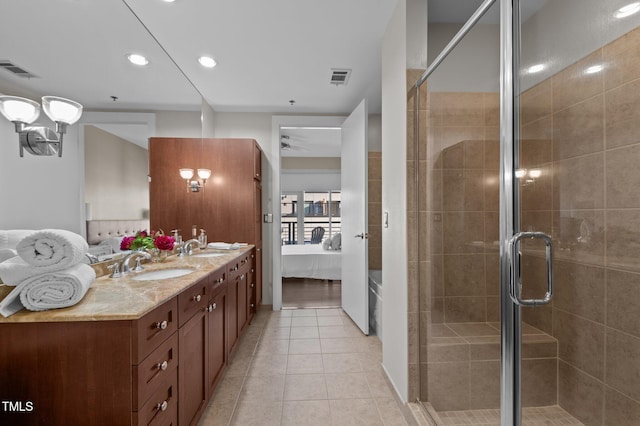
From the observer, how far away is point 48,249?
113 centimetres

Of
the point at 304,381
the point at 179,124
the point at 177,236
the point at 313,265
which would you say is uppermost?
the point at 179,124

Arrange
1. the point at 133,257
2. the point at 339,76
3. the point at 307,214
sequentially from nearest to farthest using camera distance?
the point at 133,257, the point at 339,76, the point at 307,214

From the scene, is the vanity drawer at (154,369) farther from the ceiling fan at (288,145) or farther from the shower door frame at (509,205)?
the ceiling fan at (288,145)

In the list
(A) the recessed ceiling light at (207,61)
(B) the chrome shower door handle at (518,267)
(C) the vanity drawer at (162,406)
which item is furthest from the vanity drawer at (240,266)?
(B) the chrome shower door handle at (518,267)

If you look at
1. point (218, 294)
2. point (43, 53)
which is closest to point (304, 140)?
point (218, 294)

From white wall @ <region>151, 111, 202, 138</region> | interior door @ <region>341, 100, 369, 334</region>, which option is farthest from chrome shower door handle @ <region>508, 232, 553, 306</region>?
white wall @ <region>151, 111, 202, 138</region>

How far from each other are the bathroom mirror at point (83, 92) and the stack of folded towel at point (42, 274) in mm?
218

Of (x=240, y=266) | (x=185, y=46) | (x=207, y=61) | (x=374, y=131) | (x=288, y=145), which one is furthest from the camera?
(x=288, y=145)

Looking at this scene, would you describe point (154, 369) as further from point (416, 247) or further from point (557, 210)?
point (557, 210)

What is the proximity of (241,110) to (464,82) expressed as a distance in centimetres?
282

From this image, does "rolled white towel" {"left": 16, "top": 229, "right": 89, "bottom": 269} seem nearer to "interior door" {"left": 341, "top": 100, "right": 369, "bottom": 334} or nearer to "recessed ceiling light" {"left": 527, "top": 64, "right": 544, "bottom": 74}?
"recessed ceiling light" {"left": 527, "top": 64, "right": 544, "bottom": 74}

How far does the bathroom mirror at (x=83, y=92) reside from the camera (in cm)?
127

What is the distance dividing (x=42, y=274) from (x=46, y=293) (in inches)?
3.1

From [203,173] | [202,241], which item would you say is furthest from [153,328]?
[203,173]
